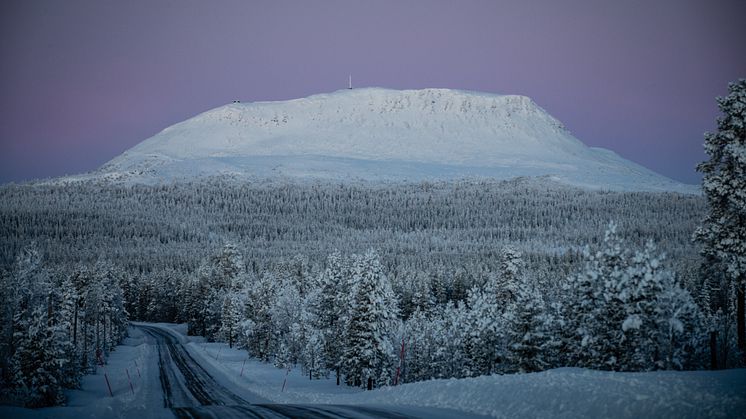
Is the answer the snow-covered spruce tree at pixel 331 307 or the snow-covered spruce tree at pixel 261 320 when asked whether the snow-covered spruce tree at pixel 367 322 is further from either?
the snow-covered spruce tree at pixel 261 320

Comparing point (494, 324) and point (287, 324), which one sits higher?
point (494, 324)

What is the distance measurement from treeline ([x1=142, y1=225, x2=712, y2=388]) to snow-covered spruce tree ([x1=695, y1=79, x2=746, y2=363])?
2.78 meters

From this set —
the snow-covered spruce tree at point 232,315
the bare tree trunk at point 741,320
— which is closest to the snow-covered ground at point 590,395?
the bare tree trunk at point 741,320

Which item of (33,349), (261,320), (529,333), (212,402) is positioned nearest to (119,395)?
(33,349)

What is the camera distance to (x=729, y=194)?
2439 centimetres

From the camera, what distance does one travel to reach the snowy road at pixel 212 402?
20669 mm

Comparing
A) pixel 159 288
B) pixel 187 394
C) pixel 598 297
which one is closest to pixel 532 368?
pixel 598 297

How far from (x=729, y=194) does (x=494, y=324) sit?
22087 mm

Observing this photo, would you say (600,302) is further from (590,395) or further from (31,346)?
(31,346)

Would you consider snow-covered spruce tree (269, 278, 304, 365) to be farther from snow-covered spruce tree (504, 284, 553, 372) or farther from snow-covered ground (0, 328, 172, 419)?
snow-covered spruce tree (504, 284, 553, 372)

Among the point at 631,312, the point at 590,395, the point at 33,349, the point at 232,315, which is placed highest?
the point at 631,312

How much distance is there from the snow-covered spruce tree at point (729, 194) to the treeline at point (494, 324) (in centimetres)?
278

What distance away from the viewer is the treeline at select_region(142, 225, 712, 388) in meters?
27.9

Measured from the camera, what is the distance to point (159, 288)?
5325 inches
